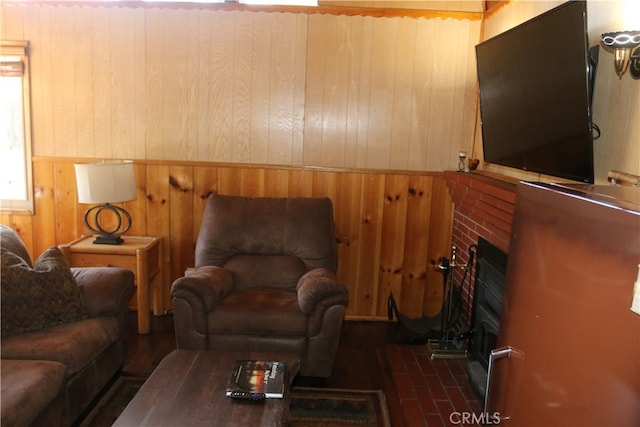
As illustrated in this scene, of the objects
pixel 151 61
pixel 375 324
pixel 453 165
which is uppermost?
pixel 151 61

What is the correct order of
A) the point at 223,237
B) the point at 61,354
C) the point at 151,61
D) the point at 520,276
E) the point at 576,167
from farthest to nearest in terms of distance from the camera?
1. the point at 151,61
2. the point at 223,237
3. the point at 61,354
4. the point at 576,167
5. the point at 520,276

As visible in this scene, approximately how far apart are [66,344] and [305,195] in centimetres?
205

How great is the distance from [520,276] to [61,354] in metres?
2.02

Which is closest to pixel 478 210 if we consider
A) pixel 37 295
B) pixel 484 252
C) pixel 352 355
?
pixel 484 252

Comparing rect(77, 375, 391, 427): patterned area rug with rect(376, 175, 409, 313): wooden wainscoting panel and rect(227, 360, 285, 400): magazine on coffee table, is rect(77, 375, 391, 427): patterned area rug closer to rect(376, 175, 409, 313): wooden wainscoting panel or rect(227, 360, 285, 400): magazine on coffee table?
rect(227, 360, 285, 400): magazine on coffee table

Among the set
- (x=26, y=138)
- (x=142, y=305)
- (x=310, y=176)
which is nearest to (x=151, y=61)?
(x=26, y=138)

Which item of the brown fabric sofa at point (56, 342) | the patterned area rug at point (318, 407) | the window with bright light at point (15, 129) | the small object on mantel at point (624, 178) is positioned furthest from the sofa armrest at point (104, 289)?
the small object on mantel at point (624, 178)

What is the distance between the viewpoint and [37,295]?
7.79ft

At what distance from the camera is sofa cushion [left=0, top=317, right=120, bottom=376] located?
7.23 feet

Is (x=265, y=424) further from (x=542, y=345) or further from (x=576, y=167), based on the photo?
(x=576, y=167)

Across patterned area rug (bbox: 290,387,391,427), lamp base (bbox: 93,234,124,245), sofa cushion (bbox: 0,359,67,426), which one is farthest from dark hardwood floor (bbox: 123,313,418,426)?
sofa cushion (bbox: 0,359,67,426)

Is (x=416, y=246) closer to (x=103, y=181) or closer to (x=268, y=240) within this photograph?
(x=268, y=240)

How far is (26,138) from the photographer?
3762 mm

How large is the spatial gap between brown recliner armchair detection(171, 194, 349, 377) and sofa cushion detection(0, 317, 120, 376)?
459 mm
